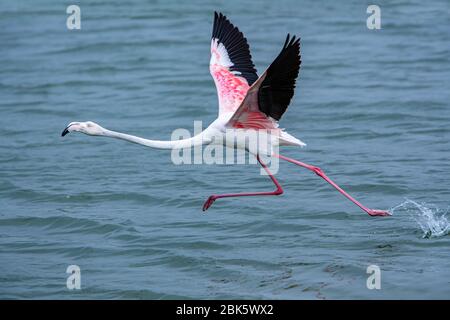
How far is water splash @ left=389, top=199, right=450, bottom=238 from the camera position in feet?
36.2

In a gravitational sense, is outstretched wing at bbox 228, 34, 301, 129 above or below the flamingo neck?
above

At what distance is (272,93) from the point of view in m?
10.2

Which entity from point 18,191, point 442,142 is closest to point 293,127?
point 442,142

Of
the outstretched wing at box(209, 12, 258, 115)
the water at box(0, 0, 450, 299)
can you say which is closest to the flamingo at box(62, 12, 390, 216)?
the outstretched wing at box(209, 12, 258, 115)

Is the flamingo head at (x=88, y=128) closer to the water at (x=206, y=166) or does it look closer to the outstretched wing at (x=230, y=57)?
the water at (x=206, y=166)

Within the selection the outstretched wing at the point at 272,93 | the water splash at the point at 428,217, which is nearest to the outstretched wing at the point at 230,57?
the outstretched wing at the point at 272,93

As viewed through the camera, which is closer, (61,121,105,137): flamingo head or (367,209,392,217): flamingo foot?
(61,121,105,137): flamingo head

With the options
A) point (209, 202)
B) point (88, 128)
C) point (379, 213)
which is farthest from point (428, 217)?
point (88, 128)

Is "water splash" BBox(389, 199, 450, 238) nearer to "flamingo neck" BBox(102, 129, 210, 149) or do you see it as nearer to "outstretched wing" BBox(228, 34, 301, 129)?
"outstretched wing" BBox(228, 34, 301, 129)

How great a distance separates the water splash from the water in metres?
0.03

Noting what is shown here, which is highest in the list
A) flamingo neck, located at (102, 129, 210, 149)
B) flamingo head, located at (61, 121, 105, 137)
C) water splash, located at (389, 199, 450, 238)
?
flamingo head, located at (61, 121, 105, 137)

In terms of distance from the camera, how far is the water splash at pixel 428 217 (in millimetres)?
11030

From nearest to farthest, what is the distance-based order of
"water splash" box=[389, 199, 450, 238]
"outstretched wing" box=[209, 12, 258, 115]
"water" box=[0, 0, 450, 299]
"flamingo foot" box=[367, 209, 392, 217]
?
"water" box=[0, 0, 450, 299]
"water splash" box=[389, 199, 450, 238]
"flamingo foot" box=[367, 209, 392, 217]
"outstretched wing" box=[209, 12, 258, 115]

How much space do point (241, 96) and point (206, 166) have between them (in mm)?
2837
